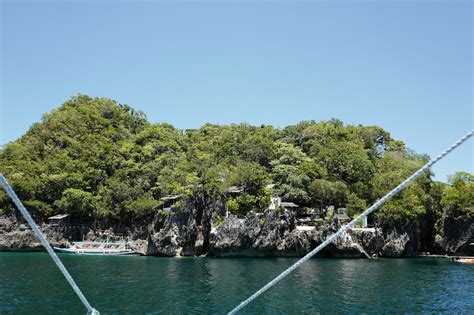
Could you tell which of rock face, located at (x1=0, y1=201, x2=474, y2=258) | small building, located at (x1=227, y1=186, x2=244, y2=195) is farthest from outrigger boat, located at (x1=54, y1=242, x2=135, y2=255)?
small building, located at (x1=227, y1=186, x2=244, y2=195)

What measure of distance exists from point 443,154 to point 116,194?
2470 inches

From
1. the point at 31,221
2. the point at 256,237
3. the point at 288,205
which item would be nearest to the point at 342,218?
the point at 288,205

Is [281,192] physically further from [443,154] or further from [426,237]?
[443,154]

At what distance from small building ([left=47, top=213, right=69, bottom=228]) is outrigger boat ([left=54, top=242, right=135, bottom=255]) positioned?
13.5 feet

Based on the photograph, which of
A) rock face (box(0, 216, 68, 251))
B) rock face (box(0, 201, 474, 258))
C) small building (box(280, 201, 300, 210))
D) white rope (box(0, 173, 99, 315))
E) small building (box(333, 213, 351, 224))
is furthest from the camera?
rock face (box(0, 216, 68, 251))

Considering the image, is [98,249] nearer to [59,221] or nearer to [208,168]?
[59,221]

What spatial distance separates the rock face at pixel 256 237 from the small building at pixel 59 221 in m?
3.56

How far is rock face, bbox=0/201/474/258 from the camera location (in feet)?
163

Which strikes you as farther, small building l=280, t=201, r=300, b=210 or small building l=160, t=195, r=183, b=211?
small building l=160, t=195, r=183, b=211

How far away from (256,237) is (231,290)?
2526 centimetres

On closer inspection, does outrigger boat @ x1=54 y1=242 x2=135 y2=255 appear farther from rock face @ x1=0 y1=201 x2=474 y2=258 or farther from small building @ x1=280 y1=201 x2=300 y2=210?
small building @ x1=280 y1=201 x2=300 y2=210

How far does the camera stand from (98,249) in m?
56.1

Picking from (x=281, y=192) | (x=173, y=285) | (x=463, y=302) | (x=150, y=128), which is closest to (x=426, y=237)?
(x=281, y=192)

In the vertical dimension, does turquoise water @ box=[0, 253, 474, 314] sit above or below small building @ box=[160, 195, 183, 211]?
below
